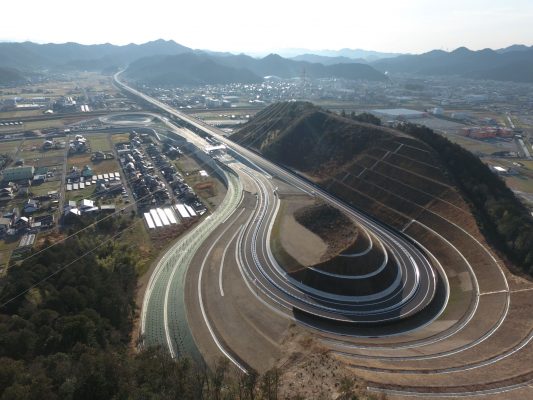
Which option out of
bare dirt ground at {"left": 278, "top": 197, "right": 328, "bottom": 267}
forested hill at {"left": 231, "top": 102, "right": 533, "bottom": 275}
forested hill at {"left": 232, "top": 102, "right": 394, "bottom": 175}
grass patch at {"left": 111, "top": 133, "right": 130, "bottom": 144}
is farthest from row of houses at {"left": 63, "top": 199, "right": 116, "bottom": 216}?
grass patch at {"left": 111, "top": 133, "right": 130, "bottom": 144}

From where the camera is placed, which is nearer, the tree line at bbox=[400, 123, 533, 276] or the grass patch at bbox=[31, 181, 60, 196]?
the tree line at bbox=[400, 123, 533, 276]

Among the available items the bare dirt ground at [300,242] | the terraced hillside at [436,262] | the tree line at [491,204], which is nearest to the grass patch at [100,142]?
the terraced hillside at [436,262]

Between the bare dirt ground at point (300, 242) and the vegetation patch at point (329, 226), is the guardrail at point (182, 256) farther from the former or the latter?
the vegetation patch at point (329, 226)

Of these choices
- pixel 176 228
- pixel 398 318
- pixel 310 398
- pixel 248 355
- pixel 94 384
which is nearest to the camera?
pixel 94 384

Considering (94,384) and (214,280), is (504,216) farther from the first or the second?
(94,384)

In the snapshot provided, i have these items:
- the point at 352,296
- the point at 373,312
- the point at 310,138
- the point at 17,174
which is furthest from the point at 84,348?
the point at 310,138

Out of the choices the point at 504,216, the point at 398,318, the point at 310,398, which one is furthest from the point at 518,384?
the point at 504,216

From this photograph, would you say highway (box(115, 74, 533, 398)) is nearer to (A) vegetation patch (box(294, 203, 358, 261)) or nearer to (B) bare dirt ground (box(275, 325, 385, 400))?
(B) bare dirt ground (box(275, 325, 385, 400))
